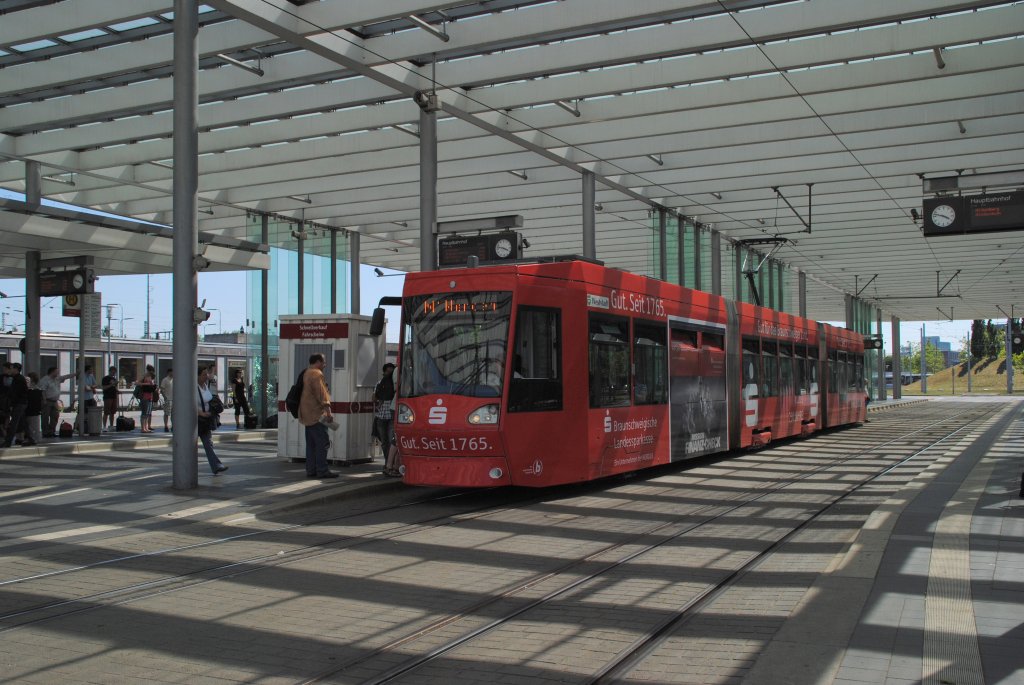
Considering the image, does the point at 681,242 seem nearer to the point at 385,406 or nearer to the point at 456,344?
the point at 385,406

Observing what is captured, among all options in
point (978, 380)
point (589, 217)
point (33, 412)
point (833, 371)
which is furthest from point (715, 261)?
point (978, 380)

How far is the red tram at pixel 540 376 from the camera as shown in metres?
12.1

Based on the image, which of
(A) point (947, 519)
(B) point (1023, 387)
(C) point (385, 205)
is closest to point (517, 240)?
(A) point (947, 519)

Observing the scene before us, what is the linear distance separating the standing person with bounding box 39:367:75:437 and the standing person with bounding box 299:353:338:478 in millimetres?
10560

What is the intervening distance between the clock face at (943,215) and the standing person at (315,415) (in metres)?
11.9

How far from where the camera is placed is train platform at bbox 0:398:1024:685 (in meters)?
5.55

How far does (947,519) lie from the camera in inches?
398

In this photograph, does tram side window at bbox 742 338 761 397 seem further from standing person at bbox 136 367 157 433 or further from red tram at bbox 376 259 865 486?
standing person at bbox 136 367 157 433

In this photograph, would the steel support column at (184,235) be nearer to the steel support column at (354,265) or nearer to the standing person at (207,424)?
the standing person at (207,424)

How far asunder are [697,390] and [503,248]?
4327 millimetres

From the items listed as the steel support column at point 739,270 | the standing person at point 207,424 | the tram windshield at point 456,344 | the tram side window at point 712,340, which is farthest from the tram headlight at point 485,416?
the steel support column at point 739,270

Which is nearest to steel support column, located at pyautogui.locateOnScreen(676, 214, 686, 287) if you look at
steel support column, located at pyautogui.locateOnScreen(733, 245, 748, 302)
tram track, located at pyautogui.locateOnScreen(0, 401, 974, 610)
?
steel support column, located at pyautogui.locateOnScreen(733, 245, 748, 302)

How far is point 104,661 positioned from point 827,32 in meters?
13.7

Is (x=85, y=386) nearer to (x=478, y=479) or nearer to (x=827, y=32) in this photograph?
(x=478, y=479)
